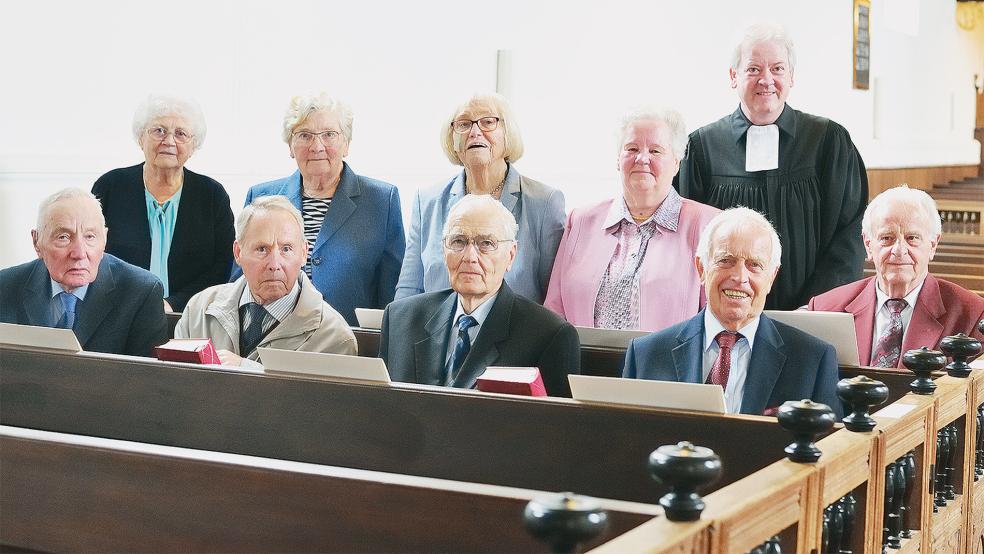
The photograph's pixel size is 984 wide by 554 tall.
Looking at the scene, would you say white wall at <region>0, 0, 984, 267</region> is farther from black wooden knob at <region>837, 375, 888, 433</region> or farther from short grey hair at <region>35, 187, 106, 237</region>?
black wooden knob at <region>837, 375, 888, 433</region>

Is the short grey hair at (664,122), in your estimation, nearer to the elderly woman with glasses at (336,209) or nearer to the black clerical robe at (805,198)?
the black clerical robe at (805,198)

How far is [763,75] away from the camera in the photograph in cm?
389

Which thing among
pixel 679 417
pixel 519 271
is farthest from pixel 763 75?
pixel 679 417

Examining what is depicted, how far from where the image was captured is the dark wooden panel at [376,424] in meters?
2.32

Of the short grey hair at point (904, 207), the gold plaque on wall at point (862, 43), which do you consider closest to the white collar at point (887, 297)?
the short grey hair at point (904, 207)

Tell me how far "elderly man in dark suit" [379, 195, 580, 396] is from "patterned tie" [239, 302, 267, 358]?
0.37 m

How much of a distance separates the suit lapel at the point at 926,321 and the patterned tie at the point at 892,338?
0.02 m

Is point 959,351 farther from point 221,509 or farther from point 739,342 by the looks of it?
point 221,509

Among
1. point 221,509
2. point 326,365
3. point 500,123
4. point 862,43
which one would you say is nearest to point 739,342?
point 326,365

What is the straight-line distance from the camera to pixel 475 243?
321 centimetres

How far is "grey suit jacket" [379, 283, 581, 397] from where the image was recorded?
307 cm

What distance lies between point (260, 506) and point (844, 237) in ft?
8.58

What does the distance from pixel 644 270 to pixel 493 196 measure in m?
0.59

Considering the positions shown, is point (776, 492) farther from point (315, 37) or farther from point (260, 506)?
point (315, 37)
